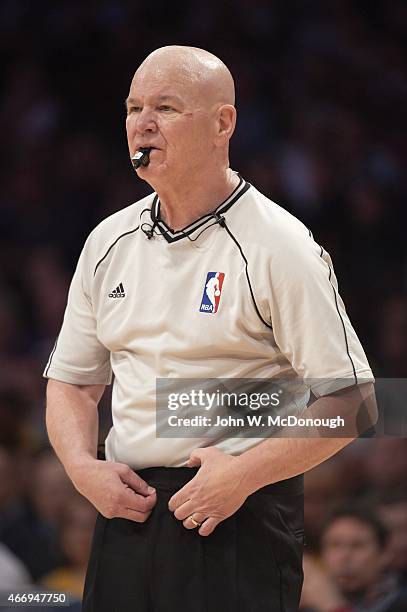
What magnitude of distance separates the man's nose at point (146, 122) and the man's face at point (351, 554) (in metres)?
1.58

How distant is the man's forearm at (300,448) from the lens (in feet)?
7.18

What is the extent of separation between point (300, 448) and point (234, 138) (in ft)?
12.9

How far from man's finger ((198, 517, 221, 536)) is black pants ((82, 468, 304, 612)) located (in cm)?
4

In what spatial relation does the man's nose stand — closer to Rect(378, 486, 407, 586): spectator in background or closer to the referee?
the referee

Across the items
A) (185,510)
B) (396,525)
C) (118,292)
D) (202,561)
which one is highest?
(118,292)

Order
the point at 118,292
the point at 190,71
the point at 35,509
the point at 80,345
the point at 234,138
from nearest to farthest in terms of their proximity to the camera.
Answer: the point at 190,71, the point at 118,292, the point at 80,345, the point at 35,509, the point at 234,138

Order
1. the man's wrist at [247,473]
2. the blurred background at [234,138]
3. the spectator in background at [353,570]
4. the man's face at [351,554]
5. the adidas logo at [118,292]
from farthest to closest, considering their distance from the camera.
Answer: the blurred background at [234,138] < the man's face at [351,554] < the spectator in background at [353,570] < the adidas logo at [118,292] < the man's wrist at [247,473]

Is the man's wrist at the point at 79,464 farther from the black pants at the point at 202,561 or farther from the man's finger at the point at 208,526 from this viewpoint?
the man's finger at the point at 208,526

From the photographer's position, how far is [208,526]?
87.4 inches

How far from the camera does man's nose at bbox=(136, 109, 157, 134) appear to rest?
228 centimetres

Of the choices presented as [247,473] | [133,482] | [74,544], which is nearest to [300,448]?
[247,473]

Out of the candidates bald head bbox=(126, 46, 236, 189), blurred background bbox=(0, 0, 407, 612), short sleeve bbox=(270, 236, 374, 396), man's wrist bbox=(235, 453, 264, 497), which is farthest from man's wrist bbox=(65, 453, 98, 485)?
blurred background bbox=(0, 0, 407, 612)

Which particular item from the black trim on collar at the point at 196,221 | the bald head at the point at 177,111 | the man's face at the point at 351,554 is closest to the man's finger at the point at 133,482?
the black trim on collar at the point at 196,221

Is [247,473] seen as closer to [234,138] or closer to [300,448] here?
[300,448]
